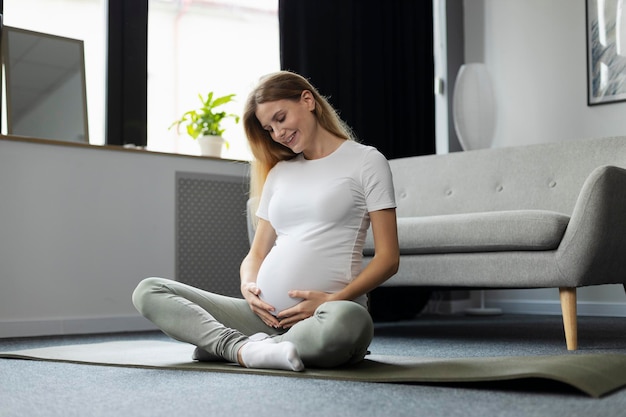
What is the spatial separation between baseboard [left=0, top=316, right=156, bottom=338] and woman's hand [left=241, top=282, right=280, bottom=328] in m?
1.48

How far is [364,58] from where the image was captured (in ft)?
13.2

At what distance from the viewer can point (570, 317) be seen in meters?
2.23

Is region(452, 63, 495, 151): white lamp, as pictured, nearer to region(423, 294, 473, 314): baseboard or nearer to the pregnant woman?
region(423, 294, 473, 314): baseboard

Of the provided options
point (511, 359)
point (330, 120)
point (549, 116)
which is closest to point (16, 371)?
point (330, 120)

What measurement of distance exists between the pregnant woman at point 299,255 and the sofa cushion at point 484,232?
0.72 m

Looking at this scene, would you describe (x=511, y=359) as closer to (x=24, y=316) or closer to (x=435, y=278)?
(x=435, y=278)

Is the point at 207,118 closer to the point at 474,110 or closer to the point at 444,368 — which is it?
the point at 474,110

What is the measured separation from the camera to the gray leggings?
1557mm

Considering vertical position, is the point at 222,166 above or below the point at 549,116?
below

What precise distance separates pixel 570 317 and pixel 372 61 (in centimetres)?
216

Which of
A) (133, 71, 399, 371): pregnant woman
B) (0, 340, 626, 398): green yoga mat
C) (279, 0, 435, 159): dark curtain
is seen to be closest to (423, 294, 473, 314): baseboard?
(279, 0, 435, 159): dark curtain

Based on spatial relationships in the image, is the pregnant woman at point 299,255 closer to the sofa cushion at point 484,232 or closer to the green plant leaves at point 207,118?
the sofa cushion at point 484,232

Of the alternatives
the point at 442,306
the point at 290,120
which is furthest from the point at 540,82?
the point at 290,120

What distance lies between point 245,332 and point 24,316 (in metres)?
1.49
